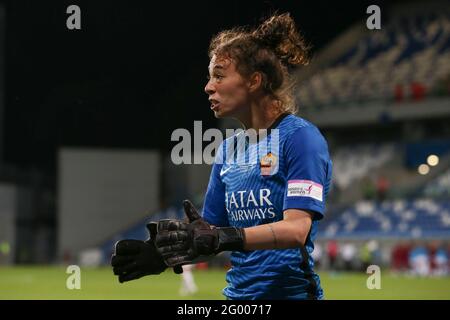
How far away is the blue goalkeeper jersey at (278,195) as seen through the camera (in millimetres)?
3488

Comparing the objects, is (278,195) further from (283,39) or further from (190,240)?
(283,39)

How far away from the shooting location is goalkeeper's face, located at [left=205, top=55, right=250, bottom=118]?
367cm

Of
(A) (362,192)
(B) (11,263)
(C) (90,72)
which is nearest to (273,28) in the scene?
(C) (90,72)

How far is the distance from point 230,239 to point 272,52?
1.00 metres

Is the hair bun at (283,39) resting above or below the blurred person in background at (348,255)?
above

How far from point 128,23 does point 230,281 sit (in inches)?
863

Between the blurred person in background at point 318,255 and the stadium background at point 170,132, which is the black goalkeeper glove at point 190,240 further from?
the blurred person in background at point 318,255

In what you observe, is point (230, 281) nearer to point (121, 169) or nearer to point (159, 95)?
point (159, 95)

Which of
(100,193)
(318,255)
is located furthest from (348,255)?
(100,193)

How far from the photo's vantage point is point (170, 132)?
36.5 metres

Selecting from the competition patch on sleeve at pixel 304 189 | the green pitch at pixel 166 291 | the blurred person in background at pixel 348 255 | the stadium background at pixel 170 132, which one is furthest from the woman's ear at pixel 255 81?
the blurred person in background at pixel 348 255

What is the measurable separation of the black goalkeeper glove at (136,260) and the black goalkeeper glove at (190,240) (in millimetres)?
199

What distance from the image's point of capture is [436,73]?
1372 inches

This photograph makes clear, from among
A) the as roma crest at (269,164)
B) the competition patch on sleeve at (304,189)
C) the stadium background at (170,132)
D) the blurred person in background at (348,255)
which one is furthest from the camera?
the blurred person in background at (348,255)
